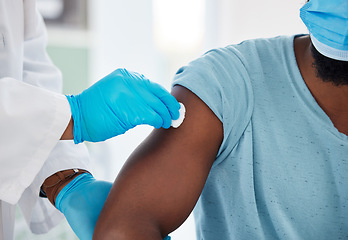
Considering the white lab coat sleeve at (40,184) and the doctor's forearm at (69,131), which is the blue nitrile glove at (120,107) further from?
the white lab coat sleeve at (40,184)

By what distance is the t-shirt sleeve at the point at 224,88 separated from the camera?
104 cm

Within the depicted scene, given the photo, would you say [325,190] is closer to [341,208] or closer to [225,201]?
[341,208]

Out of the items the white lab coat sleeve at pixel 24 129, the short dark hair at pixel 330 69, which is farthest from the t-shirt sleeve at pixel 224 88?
the white lab coat sleeve at pixel 24 129

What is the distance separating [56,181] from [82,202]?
17 cm

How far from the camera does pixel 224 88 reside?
107 centimetres

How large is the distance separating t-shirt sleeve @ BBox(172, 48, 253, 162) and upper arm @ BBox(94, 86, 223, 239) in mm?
21

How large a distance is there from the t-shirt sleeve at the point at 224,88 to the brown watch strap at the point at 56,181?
1.34 ft

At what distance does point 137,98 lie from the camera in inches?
39.1

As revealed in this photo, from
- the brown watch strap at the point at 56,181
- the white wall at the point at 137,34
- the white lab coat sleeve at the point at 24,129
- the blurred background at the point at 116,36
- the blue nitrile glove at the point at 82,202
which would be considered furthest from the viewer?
the blurred background at the point at 116,36

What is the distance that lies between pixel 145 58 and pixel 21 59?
282 centimetres

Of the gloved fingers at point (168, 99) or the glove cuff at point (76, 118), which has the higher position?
the gloved fingers at point (168, 99)

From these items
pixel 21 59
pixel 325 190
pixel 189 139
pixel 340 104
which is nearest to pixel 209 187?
pixel 189 139

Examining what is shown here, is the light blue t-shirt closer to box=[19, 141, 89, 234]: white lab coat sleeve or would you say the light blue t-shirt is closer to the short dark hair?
the short dark hair

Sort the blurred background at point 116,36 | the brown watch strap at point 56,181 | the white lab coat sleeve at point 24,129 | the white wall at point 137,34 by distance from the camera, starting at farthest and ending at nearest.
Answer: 1. the blurred background at point 116,36
2. the white wall at point 137,34
3. the brown watch strap at point 56,181
4. the white lab coat sleeve at point 24,129
